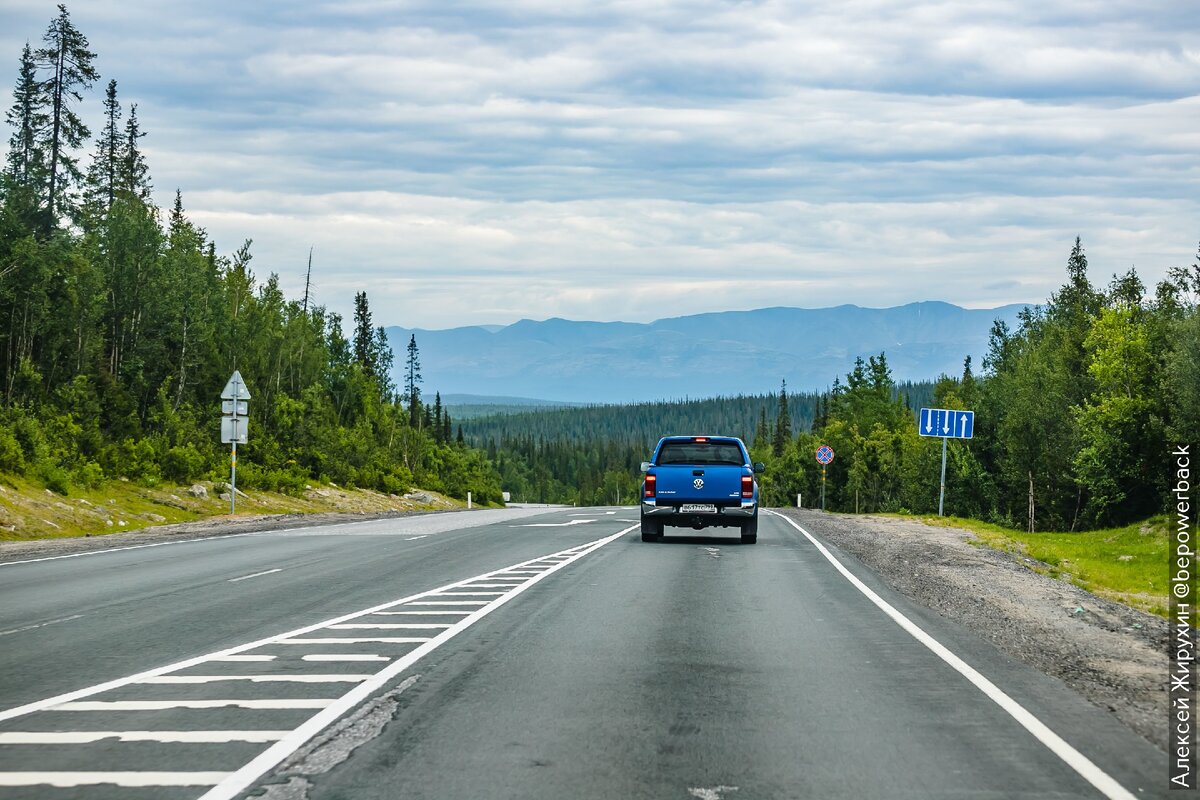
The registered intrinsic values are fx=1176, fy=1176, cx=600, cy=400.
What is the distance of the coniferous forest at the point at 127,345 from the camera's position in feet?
135

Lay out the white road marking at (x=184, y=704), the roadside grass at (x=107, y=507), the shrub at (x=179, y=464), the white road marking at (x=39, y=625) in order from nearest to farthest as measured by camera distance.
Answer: the white road marking at (x=184, y=704), the white road marking at (x=39, y=625), the roadside grass at (x=107, y=507), the shrub at (x=179, y=464)

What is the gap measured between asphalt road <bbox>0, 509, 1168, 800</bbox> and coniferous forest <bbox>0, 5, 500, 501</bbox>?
23.5 m

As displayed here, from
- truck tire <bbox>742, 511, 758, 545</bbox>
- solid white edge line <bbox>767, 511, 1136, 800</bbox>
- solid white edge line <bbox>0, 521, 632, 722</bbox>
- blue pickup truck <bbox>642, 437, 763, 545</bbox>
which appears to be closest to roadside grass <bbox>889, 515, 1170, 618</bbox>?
solid white edge line <bbox>767, 511, 1136, 800</bbox>

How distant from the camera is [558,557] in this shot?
20938mm

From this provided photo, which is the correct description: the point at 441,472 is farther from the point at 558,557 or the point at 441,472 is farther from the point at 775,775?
the point at 775,775

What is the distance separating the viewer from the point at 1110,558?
32.6m

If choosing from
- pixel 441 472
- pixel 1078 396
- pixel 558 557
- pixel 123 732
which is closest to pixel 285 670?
pixel 123 732

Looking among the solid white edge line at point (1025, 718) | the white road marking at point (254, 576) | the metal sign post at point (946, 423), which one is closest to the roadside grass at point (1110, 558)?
the metal sign post at point (946, 423)

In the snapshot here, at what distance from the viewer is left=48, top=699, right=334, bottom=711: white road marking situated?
7.82 meters

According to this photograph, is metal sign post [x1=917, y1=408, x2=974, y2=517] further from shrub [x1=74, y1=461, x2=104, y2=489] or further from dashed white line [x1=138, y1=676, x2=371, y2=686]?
dashed white line [x1=138, y1=676, x2=371, y2=686]

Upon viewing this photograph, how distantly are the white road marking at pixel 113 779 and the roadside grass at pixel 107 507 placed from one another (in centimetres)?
2280

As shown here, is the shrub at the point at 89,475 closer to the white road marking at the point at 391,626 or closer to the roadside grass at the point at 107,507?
the roadside grass at the point at 107,507

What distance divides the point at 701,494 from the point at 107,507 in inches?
755

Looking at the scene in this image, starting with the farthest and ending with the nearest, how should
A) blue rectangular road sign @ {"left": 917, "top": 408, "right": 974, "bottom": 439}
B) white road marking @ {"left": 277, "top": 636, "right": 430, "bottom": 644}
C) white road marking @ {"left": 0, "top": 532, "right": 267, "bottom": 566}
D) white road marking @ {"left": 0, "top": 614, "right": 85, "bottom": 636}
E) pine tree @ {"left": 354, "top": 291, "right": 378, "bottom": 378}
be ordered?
pine tree @ {"left": 354, "top": 291, "right": 378, "bottom": 378} < blue rectangular road sign @ {"left": 917, "top": 408, "right": 974, "bottom": 439} < white road marking @ {"left": 0, "top": 532, "right": 267, "bottom": 566} < white road marking @ {"left": 0, "top": 614, "right": 85, "bottom": 636} < white road marking @ {"left": 277, "top": 636, "right": 430, "bottom": 644}
